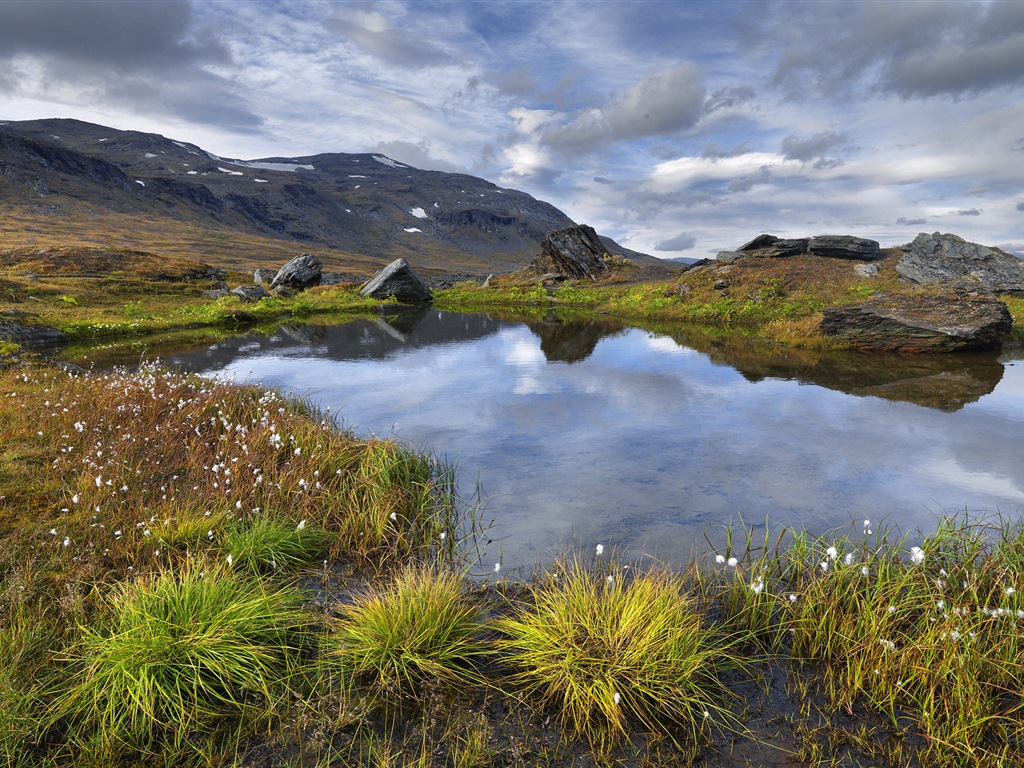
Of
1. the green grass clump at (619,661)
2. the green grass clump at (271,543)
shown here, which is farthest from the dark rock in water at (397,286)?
the green grass clump at (619,661)

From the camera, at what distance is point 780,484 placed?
8.54 meters

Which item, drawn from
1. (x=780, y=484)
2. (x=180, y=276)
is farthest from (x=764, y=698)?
(x=180, y=276)

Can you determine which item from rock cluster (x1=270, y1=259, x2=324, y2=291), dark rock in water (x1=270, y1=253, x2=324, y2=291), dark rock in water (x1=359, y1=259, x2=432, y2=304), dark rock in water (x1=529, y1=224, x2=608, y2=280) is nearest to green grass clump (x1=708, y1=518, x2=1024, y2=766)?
dark rock in water (x1=359, y1=259, x2=432, y2=304)

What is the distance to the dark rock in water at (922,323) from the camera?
19.8 m

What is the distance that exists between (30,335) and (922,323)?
36.0 meters

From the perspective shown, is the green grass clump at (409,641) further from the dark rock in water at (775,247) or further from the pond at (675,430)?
the dark rock in water at (775,247)

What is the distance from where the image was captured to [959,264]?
115 feet

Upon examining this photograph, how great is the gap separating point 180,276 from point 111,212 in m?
139

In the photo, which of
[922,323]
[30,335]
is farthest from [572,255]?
[30,335]

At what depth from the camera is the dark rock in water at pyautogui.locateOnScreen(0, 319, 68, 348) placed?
21078mm

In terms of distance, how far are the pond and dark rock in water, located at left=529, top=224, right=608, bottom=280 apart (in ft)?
114

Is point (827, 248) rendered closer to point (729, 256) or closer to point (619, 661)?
point (729, 256)

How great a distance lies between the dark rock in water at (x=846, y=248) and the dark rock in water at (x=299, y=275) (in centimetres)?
4446

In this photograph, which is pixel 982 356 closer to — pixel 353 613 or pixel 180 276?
pixel 353 613
